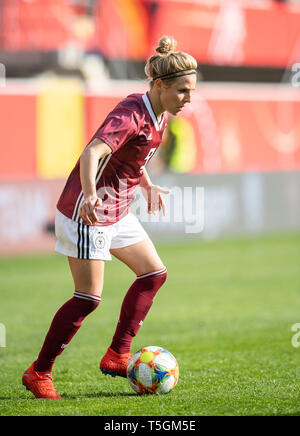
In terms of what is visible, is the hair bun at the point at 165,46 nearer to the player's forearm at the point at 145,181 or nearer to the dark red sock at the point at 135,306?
the player's forearm at the point at 145,181

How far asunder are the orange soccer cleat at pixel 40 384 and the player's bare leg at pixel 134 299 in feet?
1.61

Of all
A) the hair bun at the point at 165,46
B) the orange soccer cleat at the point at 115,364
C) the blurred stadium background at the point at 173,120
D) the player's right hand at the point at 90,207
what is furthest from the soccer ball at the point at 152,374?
the blurred stadium background at the point at 173,120

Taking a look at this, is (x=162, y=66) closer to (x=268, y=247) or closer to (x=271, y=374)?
(x=271, y=374)

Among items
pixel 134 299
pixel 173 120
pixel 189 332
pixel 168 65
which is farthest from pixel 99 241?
pixel 173 120

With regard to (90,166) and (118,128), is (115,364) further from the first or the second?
(118,128)

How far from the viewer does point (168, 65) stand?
500cm

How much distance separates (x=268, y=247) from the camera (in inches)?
611

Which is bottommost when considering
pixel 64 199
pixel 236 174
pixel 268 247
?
pixel 268 247

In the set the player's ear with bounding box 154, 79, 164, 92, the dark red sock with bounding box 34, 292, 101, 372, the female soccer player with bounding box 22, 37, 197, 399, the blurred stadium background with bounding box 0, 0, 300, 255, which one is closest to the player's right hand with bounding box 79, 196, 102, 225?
the female soccer player with bounding box 22, 37, 197, 399

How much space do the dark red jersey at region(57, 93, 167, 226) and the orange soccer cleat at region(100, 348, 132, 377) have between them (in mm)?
Answer: 949

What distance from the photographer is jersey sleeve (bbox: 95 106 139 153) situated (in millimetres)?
4754

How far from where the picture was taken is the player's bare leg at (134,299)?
5430mm
